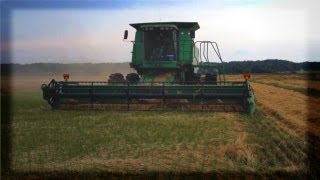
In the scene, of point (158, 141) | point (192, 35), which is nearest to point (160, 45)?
point (192, 35)

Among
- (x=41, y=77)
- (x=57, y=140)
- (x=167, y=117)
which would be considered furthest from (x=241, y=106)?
(x=41, y=77)

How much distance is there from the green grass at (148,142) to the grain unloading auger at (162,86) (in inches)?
28.3

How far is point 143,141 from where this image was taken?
9719 millimetres

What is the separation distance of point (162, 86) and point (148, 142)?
503 cm

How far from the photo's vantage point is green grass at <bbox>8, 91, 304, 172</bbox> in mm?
7964

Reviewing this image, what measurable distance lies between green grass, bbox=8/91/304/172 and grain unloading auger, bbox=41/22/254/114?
0.72 meters

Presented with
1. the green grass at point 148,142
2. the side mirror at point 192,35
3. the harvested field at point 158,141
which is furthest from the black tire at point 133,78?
the green grass at point 148,142

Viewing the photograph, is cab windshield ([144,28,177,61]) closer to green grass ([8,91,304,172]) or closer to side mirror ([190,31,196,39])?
side mirror ([190,31,196,39])

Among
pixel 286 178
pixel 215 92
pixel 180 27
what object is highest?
pixel 180 27

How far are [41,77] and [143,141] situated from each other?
27.9 metres

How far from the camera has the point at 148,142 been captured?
9.60m

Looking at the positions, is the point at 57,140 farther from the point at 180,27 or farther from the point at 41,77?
the point at 41,77

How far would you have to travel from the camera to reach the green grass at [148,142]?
7.96 meters

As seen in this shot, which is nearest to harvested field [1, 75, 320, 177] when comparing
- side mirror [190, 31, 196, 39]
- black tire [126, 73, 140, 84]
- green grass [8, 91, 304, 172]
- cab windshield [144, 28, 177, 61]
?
green grass [8, 91, 304, 172]
